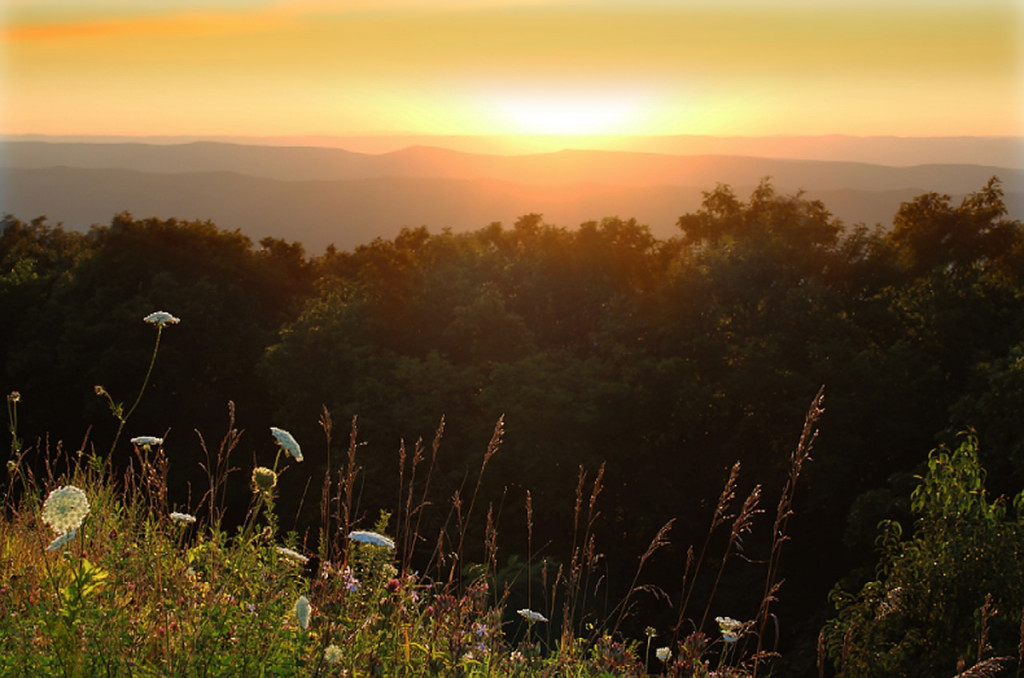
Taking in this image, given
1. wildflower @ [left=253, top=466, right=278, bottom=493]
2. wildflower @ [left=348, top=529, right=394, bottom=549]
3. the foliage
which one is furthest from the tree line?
wildflower @ [left=348, top=529, right=394, bottom=549]

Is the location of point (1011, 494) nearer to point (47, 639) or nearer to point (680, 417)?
point (680, 417)

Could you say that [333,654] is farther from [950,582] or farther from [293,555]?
[950,582]

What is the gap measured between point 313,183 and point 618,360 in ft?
336

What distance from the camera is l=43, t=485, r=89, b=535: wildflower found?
2035 mm

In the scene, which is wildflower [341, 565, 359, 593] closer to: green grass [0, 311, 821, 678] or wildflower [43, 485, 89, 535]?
green grass [0, 311, 821, 678]

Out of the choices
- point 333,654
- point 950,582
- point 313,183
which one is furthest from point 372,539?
point 313,183

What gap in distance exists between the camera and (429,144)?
4437 inches

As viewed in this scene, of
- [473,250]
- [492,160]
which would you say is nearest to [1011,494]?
[473,250]

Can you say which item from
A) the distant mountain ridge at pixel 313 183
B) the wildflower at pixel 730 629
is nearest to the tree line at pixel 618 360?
the wildflower at pixel 730 629

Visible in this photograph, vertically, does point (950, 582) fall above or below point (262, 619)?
below

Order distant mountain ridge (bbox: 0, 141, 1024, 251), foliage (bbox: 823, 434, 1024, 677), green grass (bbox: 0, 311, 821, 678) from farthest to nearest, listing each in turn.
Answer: distant mountain ridge (bbox: 0, 141, 1024, 251) → foliage (bbox: 823, 434, 1024, 677) → green grass (bbox: 0, 311, 821, 678)

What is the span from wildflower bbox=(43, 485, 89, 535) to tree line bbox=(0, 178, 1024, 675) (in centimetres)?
1181

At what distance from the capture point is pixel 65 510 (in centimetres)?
206

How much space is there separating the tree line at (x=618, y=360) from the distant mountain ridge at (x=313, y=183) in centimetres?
4560
